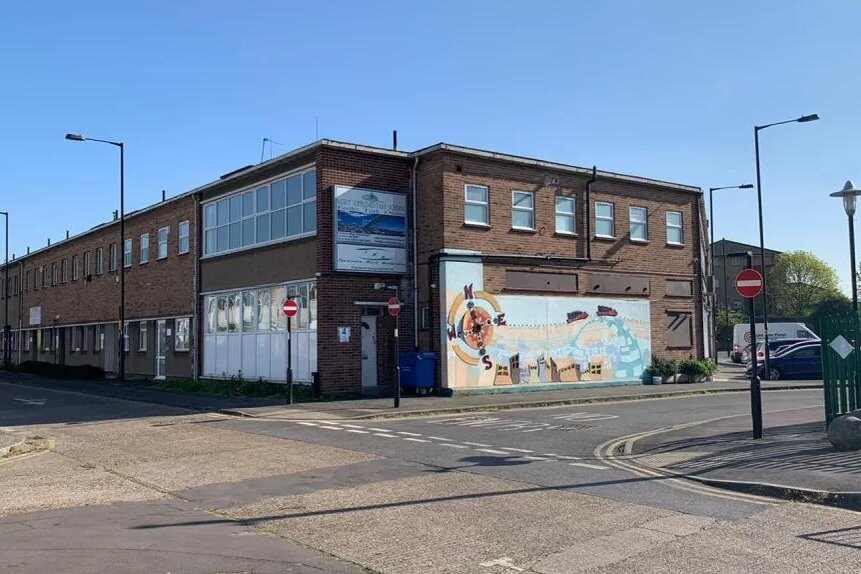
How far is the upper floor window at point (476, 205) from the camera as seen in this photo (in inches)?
957

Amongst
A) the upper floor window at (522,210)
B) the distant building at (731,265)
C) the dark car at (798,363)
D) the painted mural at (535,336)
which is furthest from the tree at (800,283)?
the upper floor window at (522,210)

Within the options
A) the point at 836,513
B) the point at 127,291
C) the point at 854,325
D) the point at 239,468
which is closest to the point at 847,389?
the point at 854,325

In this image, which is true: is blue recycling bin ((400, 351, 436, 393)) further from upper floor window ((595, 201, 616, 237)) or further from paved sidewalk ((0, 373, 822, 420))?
upper floor window ((595, 201, 616, 237))

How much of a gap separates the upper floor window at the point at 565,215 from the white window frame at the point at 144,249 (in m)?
18.6

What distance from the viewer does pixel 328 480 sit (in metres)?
10.2

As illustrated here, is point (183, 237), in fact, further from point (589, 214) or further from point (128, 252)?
point (589, 214)

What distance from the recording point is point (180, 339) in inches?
1252

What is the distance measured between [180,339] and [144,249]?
19.3 feet

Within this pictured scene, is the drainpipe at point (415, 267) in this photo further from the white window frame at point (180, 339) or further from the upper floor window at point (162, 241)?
the upper floor window at point (162, 241)

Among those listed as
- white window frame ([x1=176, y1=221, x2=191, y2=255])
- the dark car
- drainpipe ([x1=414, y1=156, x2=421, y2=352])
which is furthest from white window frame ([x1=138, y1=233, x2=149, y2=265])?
the dark car

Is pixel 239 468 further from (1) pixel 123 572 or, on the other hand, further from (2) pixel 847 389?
(2) pixel 847 389

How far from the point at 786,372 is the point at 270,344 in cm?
2184

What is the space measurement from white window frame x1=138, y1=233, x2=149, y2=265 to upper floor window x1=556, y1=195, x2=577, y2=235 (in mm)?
18619

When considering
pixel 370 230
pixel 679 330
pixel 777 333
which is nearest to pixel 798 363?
pixel 679 330
